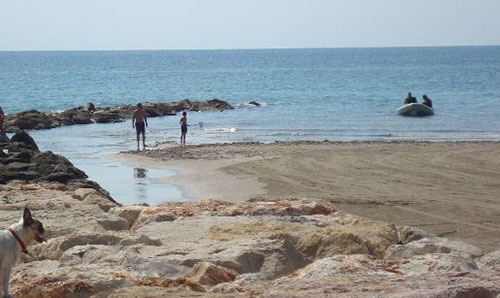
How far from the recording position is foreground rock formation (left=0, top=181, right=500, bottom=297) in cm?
624

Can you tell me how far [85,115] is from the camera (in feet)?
138

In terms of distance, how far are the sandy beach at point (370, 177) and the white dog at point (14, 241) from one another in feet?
24.6

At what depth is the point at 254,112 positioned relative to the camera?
159ft

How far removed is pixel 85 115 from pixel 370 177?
2371 centimetres

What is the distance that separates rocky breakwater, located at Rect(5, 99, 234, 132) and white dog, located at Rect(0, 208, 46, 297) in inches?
1077

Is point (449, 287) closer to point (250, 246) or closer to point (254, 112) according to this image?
point (250, 246)

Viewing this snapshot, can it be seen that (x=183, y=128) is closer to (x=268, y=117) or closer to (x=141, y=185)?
(x=141, y=185)

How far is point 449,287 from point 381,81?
79.0 metres

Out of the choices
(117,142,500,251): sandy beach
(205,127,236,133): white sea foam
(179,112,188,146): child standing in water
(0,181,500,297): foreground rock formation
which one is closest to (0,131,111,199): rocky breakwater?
(117,142,500,251): sandy beach

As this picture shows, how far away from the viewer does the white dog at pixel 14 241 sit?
22.7 ft

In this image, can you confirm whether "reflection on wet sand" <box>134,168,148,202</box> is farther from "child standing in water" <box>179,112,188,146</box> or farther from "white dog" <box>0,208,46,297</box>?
"white dog" <box>0,208,46,297</box>

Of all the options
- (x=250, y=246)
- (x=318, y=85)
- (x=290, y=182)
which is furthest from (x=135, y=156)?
(x=318, y=85)

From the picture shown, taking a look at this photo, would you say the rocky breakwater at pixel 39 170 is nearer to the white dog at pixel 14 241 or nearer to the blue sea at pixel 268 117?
the blue sea at pixel 268 117

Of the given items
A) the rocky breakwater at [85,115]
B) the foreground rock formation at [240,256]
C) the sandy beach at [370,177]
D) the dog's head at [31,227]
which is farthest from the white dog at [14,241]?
the rocky breakwater at [85,115]
